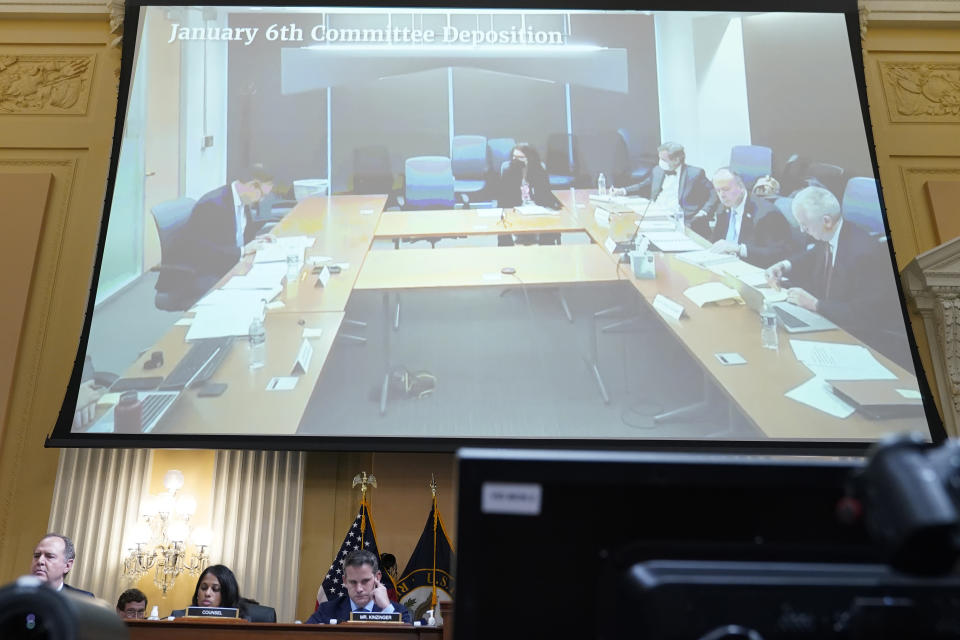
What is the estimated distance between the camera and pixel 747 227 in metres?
5.78

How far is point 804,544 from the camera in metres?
0.92

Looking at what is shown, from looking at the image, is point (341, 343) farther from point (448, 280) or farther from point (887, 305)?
point (887, 305)

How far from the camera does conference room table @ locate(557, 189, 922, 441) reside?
5164 mm

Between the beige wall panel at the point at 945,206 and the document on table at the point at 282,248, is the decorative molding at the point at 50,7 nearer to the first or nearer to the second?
the document on table at the point at 282,248

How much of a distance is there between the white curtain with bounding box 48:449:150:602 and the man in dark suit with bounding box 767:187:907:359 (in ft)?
13.4

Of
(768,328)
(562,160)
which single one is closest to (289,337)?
(562,160)

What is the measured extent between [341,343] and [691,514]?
15.2 feet

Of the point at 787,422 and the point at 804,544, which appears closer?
the point at 804,544

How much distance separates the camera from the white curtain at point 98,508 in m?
5.85

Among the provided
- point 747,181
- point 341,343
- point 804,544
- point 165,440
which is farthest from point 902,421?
point 804,544

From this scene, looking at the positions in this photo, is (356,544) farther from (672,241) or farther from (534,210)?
(672,241)

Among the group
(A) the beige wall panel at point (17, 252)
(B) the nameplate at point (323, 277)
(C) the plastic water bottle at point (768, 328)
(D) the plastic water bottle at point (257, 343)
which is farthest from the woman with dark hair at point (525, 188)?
(A) the beige wall panel at point (17, 252)

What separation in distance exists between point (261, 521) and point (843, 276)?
3797mm

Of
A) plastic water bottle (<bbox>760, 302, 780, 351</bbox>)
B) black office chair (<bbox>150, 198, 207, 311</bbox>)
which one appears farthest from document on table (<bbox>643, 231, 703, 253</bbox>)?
black office chair (<bbox>150, 198, 207, 311</bbox>)
